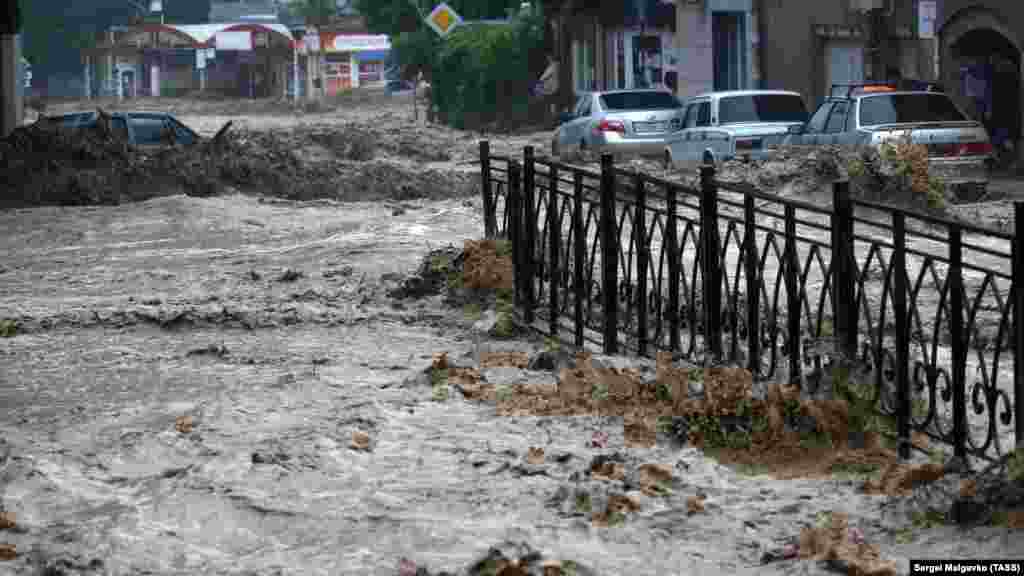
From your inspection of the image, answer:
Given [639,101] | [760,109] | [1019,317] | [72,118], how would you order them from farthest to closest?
[639,101] < [72,118] < [760,109] < [1019,317]

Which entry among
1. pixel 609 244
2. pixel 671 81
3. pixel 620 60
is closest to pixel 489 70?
pixel 620 60

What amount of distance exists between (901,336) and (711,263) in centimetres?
194

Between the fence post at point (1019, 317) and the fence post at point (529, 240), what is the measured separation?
520cm

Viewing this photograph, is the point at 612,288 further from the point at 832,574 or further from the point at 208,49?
the point at 208,49

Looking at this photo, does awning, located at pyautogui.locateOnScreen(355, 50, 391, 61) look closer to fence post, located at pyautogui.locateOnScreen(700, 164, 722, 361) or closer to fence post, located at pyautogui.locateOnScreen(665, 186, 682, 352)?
fence post, located at pyautogui.locateOnScreen(665, 186, 682, 352)

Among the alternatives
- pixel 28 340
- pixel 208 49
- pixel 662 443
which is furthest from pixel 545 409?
pixel 208 49

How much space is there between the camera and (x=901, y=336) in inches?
294

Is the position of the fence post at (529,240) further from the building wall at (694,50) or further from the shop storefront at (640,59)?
the shop storefront at (640,59)

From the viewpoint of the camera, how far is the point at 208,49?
93.4m

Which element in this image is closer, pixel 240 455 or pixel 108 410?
pixel 240 455

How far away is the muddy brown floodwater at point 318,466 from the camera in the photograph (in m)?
6.52

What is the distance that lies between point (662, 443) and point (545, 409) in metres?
0.98

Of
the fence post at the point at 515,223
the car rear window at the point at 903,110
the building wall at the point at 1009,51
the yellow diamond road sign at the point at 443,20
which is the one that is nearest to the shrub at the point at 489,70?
the yellow diamond road sign at the point at 443,20

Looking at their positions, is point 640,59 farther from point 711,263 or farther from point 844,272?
point 844,272
